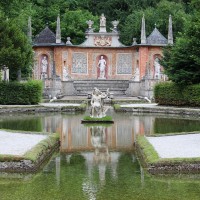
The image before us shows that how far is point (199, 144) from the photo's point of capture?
1327 centimetres

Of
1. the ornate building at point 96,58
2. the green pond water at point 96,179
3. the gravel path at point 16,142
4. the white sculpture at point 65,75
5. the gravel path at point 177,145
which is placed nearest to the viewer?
the green pond water at point 96,179

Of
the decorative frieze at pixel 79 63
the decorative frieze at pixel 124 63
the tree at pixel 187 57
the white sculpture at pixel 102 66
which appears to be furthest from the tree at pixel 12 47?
the decorative frieze at pixel 124 63

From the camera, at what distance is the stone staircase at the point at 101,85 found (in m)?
42.4

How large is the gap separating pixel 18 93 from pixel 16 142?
18.0 meters

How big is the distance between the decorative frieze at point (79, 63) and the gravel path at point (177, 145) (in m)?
30.1

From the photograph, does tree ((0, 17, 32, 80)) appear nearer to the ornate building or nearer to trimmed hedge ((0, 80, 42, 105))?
trimmed hedge ((0, 80, 42, 105))

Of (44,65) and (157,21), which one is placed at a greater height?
(157,21)

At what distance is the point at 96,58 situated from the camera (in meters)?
45.5

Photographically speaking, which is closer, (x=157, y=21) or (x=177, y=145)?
(x=177, y=145)

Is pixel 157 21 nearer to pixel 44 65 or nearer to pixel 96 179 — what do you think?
pixel 44 65

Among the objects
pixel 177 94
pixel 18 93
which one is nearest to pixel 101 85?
pixel 18 93

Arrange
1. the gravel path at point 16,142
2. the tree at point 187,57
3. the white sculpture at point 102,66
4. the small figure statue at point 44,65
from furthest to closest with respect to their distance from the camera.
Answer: the white sculpture at point 102,66
the small figure statue at point 44,65
the tree at point 187,57
the gravel path at point 16,142

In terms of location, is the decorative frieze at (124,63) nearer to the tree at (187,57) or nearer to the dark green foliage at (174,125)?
the tree at (187,57)

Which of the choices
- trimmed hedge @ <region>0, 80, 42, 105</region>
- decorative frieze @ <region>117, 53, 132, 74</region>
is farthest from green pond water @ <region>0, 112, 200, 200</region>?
decorative frieze @ <region>117, 53, 132, 74</region>
